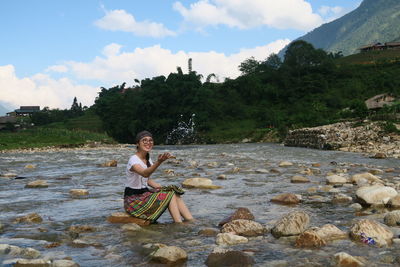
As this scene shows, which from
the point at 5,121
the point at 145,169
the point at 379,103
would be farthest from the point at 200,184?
the point at 5,121

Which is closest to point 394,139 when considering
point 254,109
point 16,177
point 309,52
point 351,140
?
point 351,140

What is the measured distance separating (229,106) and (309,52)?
1908 centimetres

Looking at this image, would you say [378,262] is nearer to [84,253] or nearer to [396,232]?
[396,232]

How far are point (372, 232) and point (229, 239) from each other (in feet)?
5.39

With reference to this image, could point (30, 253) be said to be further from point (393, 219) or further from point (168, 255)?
point (393, 219)

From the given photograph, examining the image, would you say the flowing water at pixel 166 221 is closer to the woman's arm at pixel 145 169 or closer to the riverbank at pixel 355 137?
the woman's arm at pixel 145 169

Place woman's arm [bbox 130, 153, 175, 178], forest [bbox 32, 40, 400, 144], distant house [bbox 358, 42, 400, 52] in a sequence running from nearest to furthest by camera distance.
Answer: woman's arm [bbox 130, 153, 175, 178]
forest [bbox 32, 40, 400, 144]
distant house [bbox 358, 42, 400, 52]

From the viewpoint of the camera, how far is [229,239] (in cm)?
462

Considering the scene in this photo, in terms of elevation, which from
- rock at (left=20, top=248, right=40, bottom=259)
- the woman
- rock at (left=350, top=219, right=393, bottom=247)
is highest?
the woman

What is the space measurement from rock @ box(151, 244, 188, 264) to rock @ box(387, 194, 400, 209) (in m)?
4.01

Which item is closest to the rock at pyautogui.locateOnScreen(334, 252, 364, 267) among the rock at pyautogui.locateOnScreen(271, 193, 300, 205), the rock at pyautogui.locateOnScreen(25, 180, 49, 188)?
the rock at pyautogui.locateOnScreen(271, 193, 300, 205)

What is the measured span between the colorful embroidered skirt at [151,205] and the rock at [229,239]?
1.32 metres

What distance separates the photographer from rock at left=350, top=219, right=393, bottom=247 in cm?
445

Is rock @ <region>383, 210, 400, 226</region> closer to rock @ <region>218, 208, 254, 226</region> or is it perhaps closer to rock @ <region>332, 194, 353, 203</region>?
rock @ <region>332, 194, 353, 203</region>
